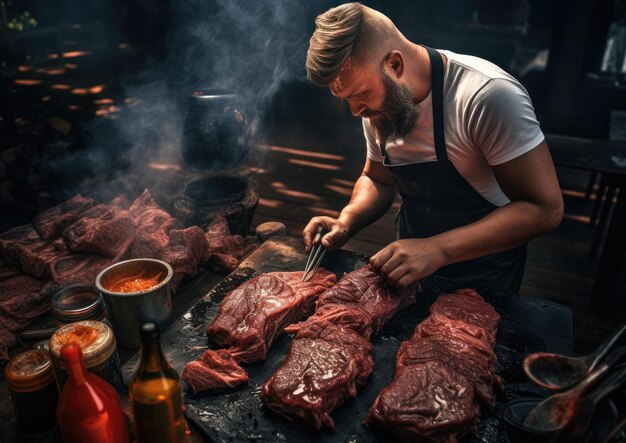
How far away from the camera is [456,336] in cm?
263

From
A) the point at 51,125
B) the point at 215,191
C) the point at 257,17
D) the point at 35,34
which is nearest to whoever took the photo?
the point at 215,191

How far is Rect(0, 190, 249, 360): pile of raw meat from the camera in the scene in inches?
142

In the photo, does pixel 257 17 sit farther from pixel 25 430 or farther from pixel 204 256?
pixel 25 430

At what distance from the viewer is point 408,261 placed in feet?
9.70

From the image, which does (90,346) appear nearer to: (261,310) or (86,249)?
(261,310)

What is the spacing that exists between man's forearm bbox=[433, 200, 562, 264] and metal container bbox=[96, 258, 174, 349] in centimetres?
176

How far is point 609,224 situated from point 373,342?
3596 mm

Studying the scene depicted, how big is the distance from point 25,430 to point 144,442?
927 mm

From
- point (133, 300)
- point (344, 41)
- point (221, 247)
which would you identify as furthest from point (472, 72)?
point (133, 300)

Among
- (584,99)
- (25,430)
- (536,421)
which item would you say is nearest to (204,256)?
(25,430)

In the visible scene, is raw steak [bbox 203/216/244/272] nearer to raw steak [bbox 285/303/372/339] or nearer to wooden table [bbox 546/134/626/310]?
raw steak [bbox 285/303/372/339]

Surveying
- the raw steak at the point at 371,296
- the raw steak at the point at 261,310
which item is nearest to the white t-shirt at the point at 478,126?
the raw steak at the point at 371,296

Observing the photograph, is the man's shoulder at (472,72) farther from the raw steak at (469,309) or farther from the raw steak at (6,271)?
the raw steak at (6,271)

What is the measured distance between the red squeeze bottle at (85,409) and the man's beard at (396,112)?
2.23 m
